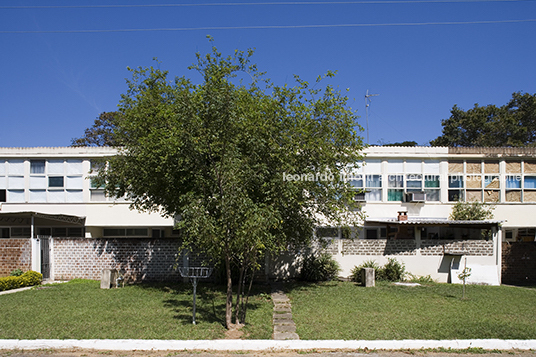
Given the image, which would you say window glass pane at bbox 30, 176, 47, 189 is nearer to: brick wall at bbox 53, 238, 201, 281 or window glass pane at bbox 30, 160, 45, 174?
window glass pane at bbox 30, 160, 45, 174

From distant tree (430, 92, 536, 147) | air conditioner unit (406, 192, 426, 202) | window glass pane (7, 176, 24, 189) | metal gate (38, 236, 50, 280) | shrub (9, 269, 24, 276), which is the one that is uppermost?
distant tree (430, 92, 536, 147)

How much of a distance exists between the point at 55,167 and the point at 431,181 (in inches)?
717

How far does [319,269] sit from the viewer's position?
16.0m

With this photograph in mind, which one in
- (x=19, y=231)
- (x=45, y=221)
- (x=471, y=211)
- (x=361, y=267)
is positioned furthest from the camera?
(x=19, y=231)

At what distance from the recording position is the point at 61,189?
21.4m

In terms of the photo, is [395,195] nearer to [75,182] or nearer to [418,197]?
[418,197]

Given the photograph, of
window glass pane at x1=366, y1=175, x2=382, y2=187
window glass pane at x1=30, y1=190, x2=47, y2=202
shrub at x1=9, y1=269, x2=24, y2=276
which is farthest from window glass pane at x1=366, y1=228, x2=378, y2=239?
window glass pane at x1=30, y1=190, x2=47, y2=202

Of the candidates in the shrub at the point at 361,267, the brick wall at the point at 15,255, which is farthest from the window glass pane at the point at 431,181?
the brick wall at the point at 15,255

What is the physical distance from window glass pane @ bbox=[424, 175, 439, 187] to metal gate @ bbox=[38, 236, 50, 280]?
16596 mm

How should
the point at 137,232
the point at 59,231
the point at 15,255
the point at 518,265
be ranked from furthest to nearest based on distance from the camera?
the point at 137,232
the point at 59,231
the point at 518,265
the point at 15,255

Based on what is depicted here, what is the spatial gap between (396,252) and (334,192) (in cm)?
486

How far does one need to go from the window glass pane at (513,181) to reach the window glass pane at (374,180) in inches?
245

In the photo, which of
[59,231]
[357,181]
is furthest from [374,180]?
[59,231]

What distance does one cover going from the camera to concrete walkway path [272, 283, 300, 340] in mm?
8734
